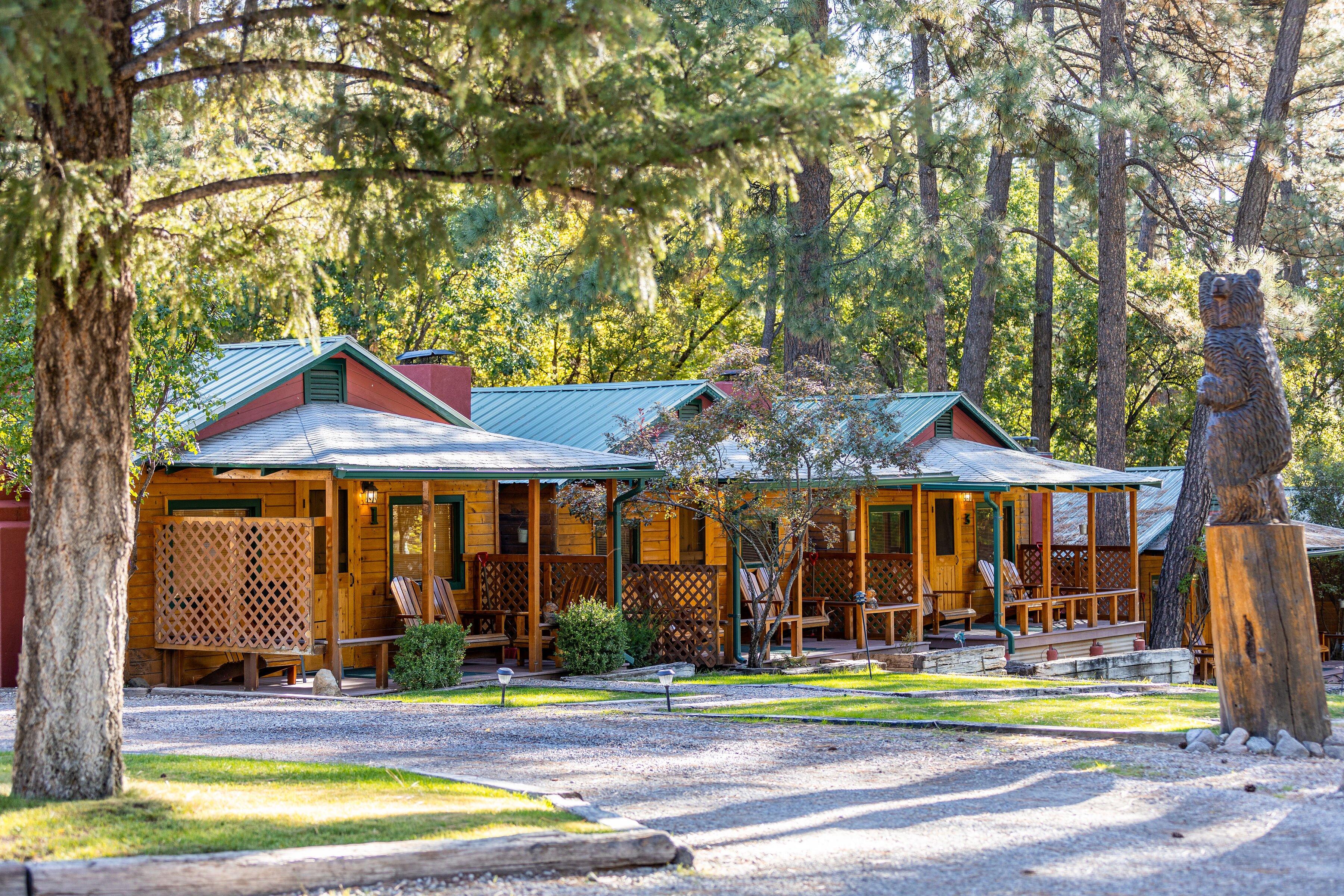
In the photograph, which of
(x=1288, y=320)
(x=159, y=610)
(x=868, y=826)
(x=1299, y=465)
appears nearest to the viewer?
(x=868, y=826)

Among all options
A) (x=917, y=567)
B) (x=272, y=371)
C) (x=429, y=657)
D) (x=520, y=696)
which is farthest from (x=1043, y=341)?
(x=520, y=696)

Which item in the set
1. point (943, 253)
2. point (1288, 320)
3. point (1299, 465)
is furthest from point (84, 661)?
point (1299, 465)

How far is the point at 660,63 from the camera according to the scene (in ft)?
23.4

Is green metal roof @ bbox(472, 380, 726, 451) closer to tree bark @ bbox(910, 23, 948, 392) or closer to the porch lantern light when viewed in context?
tree bark @ bbox(910, 23, 948, 392)

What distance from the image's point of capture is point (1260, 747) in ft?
30.9

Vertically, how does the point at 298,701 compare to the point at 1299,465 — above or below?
below

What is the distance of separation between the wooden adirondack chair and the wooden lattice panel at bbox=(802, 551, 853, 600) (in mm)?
1152

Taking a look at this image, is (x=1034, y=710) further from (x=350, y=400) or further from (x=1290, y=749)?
(x=350, y=400)

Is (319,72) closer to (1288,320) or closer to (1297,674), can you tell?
(1297,674)

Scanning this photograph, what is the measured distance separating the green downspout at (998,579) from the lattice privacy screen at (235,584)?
10.2 m

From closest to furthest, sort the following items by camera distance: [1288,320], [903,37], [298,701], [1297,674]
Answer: [1297,674] < [298,701] < [1288,320] < [903,37]

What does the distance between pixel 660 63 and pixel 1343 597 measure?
76.5 ft

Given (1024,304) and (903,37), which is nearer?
(903,37)

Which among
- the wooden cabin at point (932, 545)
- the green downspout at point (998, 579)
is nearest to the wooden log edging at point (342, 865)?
the wooden cabin at point (932, 545)
